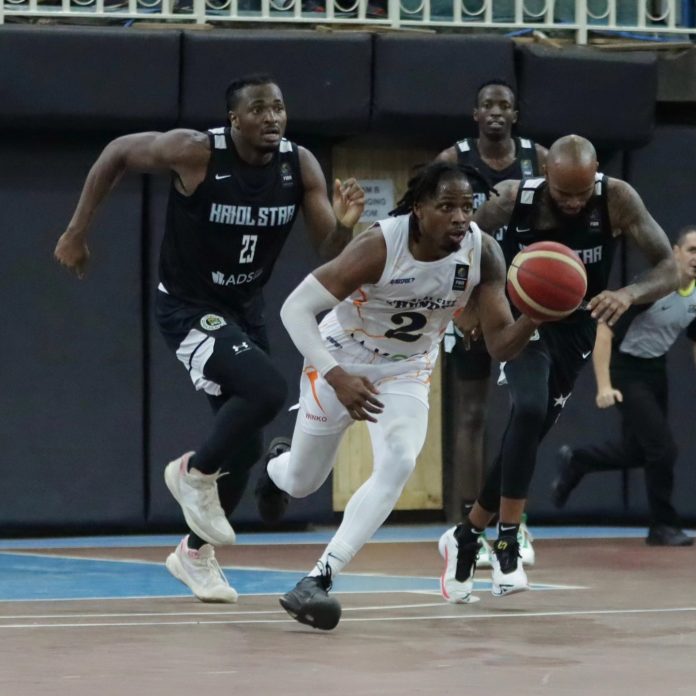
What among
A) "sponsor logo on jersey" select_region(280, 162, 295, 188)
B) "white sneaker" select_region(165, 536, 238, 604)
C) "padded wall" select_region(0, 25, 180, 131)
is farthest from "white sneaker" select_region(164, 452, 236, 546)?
"padded wall" select_region(0, 25, 180, 131)

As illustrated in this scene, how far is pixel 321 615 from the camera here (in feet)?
23.2

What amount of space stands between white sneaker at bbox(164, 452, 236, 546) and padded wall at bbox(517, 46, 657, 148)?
4.96m

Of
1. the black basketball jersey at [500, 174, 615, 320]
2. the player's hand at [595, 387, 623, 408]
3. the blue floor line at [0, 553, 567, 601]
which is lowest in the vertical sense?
the blue floor line at [0, 553, 567, 601]

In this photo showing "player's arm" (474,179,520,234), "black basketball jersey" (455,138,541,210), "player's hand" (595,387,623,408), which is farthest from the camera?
"player's hand" (595,387,623,408)

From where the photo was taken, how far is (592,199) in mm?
8438

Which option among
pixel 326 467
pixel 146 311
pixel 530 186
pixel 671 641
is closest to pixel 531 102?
pixel 146 311

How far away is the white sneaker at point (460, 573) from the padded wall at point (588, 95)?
4.59m

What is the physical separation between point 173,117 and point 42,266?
1351 millimetres

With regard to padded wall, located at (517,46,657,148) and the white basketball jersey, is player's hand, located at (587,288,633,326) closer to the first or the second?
the white basketball jersey

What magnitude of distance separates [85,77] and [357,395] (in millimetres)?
5254

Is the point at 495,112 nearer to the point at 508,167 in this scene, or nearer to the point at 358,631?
the point at 508,167

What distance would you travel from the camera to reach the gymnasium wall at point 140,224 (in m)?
11.7

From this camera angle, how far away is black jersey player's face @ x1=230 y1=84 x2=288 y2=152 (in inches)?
319

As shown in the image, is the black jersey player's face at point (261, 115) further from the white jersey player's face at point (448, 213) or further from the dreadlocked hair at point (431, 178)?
the white jersey player's face at point (448, 213)
